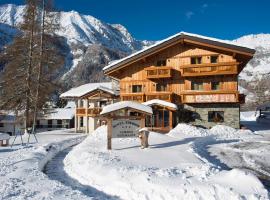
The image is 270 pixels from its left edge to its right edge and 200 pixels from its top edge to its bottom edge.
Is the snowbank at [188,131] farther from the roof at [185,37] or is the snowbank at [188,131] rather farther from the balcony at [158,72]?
the roof at [185,37]

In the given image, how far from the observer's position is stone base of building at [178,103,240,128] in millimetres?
31031

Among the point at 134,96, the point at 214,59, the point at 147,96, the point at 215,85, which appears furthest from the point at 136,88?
the point at 214,59

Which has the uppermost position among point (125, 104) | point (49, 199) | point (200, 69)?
point (200, 69)

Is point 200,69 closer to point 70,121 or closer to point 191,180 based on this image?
point 191,180

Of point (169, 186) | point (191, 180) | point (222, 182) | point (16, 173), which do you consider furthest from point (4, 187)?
point (222, 182)

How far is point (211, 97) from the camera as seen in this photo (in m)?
31.0

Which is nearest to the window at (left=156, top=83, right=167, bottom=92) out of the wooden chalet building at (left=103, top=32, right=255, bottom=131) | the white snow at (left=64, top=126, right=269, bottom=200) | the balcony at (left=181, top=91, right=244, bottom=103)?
the wooden chalet building at (left=103, top=32, right=255, bottom=131)

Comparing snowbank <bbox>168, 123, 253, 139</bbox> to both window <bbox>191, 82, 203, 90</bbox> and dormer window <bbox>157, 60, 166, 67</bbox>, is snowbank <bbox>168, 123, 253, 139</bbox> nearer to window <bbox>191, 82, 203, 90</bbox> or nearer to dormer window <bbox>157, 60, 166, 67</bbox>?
→ window <bbox>191, 82, 203, 90</bbox>

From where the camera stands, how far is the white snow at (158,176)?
33.0ft

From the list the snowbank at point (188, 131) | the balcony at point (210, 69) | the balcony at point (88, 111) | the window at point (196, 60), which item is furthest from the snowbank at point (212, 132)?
the balcony at point (88, 111)

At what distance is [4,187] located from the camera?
10820 mm

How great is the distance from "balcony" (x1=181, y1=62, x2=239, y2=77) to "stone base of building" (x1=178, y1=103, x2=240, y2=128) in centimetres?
302

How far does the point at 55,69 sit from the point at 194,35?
14.4 metres

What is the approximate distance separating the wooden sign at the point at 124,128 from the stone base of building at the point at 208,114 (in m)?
13.3
